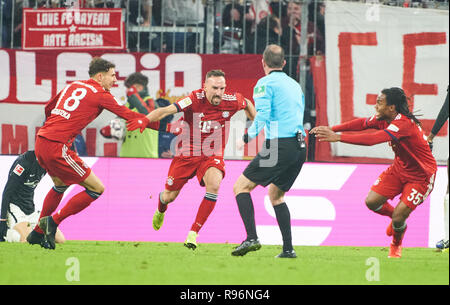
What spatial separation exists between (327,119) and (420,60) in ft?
5.79

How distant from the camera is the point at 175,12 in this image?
12680mm

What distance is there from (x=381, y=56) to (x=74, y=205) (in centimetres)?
634

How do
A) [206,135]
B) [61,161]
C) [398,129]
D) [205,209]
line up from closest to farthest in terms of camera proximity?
[398,129] → [61,161] → [205,209] → [206,135]

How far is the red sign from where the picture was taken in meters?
12.9

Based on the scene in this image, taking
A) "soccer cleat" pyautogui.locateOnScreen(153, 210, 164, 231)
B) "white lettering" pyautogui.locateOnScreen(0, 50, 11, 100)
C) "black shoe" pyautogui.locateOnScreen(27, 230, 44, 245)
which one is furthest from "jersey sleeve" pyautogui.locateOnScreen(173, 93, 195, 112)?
"white lettering" pyautogui.locateOnScreen(0, 50, 11, 100)

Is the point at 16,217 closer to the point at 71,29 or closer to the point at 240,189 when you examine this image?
the point at 240,189

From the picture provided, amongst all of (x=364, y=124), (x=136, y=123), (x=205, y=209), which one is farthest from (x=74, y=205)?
(x=364, y=124)

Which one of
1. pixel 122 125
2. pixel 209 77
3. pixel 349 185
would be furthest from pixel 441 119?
pixel 122 125

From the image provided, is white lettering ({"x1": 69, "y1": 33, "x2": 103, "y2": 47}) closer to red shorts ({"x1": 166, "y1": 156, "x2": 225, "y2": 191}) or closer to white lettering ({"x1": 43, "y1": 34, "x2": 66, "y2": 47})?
white lettering ({"x1": 43, "y1": 34, "x2": 66, "y2": 47})

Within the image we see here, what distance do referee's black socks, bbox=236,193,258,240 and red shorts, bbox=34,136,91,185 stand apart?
1.62m

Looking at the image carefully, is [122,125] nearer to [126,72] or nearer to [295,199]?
[126,72]

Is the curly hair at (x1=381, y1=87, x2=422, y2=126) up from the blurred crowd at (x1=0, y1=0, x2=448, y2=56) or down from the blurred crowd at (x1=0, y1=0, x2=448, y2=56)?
down

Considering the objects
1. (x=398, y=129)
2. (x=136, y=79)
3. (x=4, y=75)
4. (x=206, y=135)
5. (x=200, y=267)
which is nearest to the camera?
(x=200, y=267)

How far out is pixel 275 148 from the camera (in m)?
7.83
